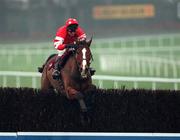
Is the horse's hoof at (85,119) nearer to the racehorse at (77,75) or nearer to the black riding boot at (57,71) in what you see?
the racehorse at (77,75)

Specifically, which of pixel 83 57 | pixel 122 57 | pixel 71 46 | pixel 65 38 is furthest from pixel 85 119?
pixel 122 57

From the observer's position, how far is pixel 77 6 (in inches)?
1108

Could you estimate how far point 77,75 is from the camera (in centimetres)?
946

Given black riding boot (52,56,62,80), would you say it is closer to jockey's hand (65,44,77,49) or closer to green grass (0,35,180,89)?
jockey's hand (65,44,77,49)

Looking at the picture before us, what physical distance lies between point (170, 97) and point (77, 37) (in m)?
1.58

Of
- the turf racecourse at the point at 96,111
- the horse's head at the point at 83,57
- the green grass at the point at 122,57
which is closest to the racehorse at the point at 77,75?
the horse's head at the point at 83,57

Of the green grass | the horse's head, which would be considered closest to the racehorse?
the horse's head

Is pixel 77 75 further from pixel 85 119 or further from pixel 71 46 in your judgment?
pixel 85 119

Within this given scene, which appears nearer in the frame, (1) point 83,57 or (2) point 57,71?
(1) point 83,57

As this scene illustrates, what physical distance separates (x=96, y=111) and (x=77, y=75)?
704mm

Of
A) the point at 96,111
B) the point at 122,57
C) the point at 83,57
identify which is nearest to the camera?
the point at 96,111

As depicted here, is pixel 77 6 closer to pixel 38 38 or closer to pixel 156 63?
pixel 38 38

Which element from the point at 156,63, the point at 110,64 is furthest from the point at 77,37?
the point at 110,64

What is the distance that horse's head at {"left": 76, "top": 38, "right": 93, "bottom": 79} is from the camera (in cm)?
906
